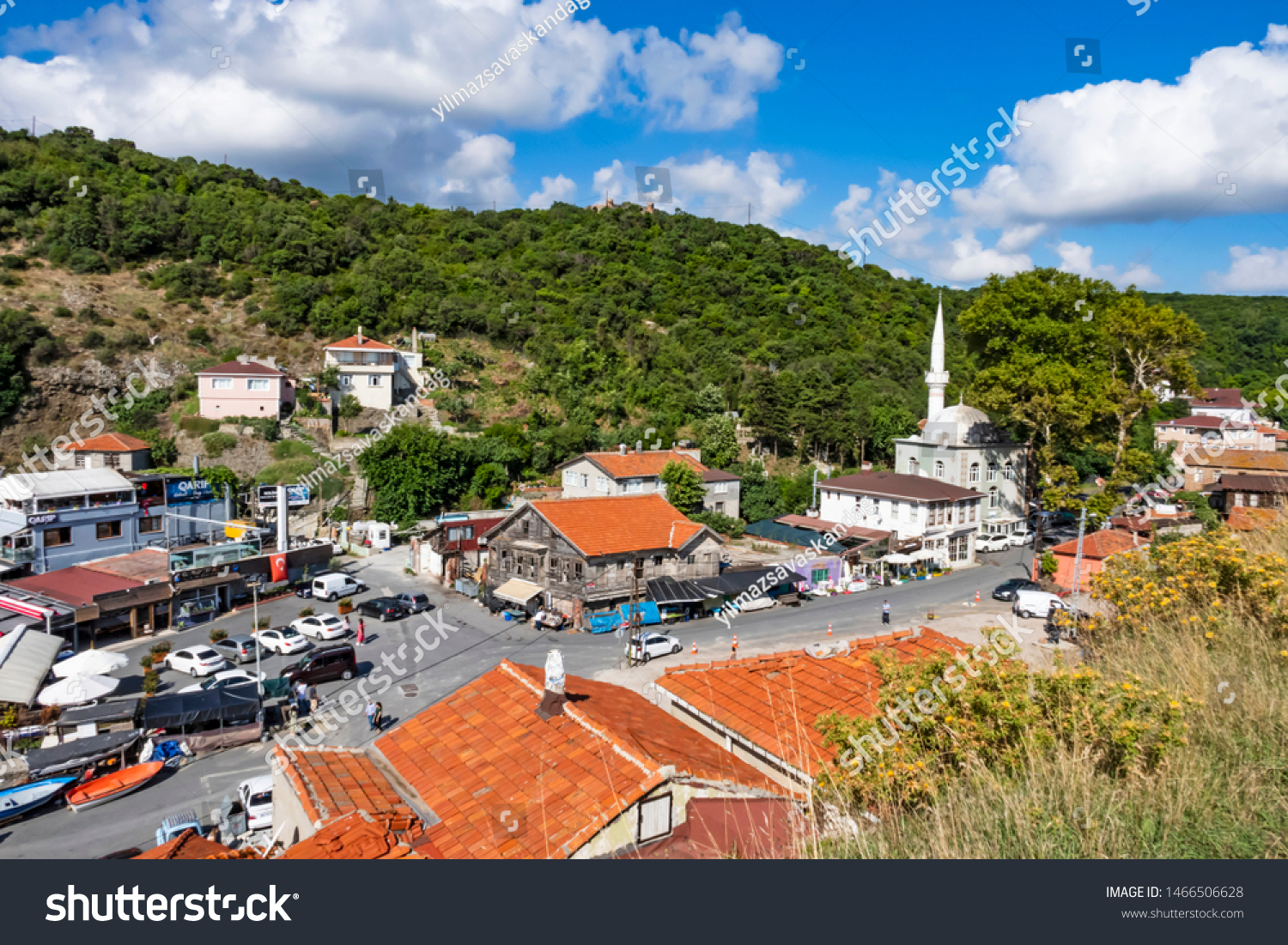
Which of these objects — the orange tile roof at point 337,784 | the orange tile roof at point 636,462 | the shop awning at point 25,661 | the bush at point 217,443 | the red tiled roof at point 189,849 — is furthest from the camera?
the bush at point 217,443

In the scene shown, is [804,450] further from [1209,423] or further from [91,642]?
[91,642]

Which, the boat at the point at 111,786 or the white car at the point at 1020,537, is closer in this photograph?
the boat at the point at 111,786

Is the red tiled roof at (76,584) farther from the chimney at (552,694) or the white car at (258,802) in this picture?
the chimney at (552,694)

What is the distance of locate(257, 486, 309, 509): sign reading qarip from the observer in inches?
1452

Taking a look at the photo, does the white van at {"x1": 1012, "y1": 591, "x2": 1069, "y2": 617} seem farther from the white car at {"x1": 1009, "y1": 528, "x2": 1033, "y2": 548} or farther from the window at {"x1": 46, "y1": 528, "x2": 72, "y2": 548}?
the window at {"x1": 46, "y1": 528, "x2": 72, "y2": 548}

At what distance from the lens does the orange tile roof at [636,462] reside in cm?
4088

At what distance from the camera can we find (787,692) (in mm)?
10156

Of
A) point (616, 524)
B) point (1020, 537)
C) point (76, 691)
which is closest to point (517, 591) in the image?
point (616, 524)

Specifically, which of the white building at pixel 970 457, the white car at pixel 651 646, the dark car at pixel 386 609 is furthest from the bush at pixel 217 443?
the white building at pixel 970 457

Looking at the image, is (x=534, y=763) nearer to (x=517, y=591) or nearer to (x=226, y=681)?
(x=226, y=681)

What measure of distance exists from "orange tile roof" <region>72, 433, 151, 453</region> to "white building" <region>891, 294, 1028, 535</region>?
140 feet

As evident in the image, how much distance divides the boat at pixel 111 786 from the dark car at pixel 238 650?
7183 millimetres
